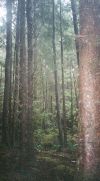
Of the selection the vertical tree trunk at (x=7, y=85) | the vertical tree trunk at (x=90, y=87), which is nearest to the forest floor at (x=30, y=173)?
the vertical tree trunk at (x=90, y=87)

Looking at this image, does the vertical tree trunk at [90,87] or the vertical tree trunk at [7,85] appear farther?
the vertical tree trunk at [7,85]

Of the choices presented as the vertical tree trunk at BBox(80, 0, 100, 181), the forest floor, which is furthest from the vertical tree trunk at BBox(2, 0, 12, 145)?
the vertical tree trunk at BBox(80, 0, 100, 181)

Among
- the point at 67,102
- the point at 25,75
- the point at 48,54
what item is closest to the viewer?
the point at 25,75

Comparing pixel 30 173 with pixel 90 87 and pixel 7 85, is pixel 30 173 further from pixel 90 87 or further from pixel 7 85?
pixel 7 85

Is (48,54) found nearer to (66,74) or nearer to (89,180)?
(66,74)

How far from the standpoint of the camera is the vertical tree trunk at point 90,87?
5621 millimetres

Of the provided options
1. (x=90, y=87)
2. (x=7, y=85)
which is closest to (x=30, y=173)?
(x=90, y=87)

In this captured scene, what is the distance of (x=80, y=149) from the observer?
585cm

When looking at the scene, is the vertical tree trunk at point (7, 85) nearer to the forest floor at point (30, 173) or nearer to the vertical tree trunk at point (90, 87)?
the forest floor at point (30, 173)

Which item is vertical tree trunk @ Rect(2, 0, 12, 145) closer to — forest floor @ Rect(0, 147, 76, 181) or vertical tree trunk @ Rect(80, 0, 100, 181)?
forest floor @ Rect(0, 147, 76, 181)

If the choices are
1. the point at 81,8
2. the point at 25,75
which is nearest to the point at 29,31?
the point at 25,75

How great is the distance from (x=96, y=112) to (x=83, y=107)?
0.94ft

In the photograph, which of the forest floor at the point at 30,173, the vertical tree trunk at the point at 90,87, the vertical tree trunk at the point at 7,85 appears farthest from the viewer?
the vertical tree trunk at the point at 7,85

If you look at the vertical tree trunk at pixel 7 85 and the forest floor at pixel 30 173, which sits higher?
the vertical tree trunk at pixel 7 85
